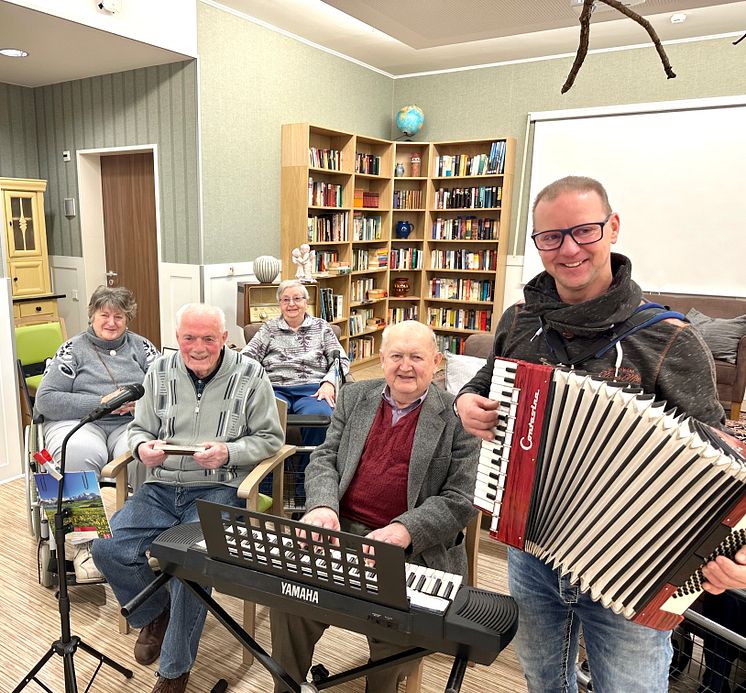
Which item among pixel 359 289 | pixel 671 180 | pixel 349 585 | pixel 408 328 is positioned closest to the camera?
pixel 349 585

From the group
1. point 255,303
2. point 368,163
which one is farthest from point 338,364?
point 368,163

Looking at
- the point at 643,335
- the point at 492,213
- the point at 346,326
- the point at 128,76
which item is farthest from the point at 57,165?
the point at 643,335

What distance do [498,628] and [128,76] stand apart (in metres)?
5.06

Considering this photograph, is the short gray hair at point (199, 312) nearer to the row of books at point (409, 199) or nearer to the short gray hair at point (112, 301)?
the short gray hair at point (112, 301)

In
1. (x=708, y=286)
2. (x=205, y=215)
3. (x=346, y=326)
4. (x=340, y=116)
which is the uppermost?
(x=340, y=116)

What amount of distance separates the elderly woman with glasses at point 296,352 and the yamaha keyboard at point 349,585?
2.02m

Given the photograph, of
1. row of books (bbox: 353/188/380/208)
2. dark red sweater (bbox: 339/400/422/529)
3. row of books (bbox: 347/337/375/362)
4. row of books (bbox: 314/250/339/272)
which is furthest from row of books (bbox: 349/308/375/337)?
dark red sweater (bbox: 339/400/422/529)

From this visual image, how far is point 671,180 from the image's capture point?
5.36 m

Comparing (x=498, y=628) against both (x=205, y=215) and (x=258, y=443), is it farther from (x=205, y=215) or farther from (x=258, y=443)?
(x=205, y=215)

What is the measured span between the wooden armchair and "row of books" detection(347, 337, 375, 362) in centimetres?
392

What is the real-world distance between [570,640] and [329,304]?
450 cm

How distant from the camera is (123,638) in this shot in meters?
2.11

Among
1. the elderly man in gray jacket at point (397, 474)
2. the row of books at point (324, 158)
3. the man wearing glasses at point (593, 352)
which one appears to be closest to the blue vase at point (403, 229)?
the row of books at point (324, 158)

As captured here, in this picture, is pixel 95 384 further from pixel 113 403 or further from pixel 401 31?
pixel 401 31
